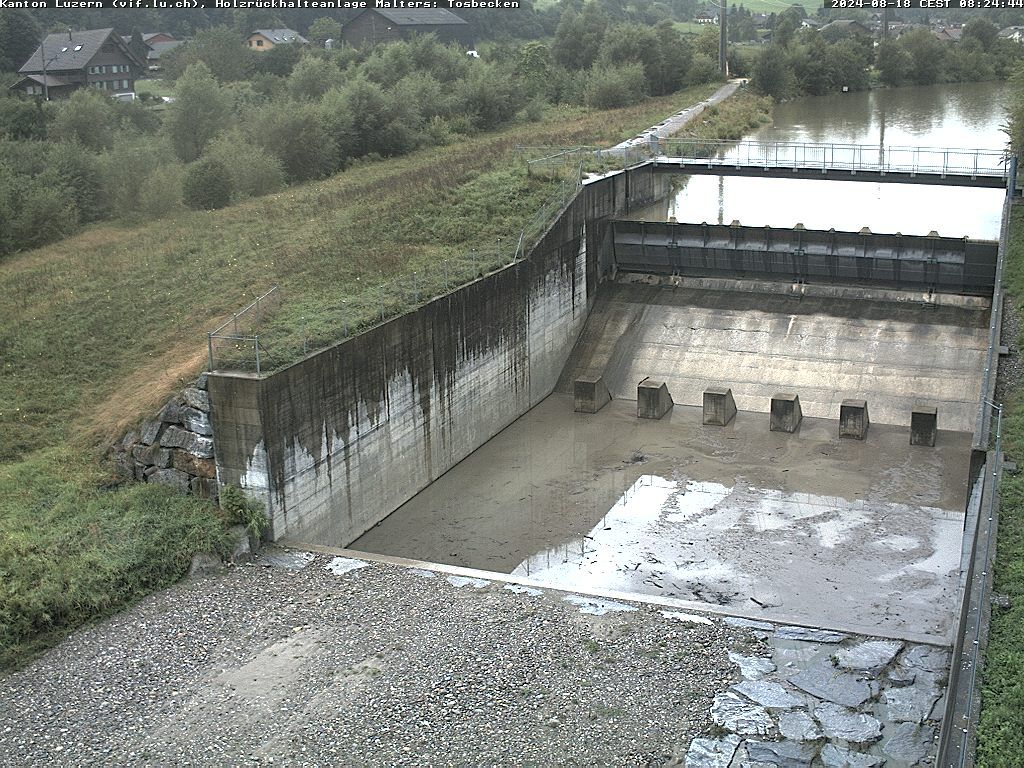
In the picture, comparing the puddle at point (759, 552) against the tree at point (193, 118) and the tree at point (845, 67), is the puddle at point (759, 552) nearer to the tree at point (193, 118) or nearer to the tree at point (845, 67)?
the tree at point (193, 118)

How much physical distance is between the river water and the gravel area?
72.7 feet

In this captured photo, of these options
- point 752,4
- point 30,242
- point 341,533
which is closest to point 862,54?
point 30,242

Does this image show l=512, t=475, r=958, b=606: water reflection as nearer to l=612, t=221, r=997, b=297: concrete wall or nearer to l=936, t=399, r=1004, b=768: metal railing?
l=936, t=399, r=1004, b=768: metal railing

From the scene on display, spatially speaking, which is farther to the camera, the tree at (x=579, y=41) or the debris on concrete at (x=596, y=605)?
the tree at (x=579, y=41)

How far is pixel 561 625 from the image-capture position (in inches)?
725

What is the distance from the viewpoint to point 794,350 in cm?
3209

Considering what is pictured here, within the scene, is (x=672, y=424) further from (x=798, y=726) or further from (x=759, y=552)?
(x=798, y=726)

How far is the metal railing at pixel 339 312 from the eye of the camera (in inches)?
877

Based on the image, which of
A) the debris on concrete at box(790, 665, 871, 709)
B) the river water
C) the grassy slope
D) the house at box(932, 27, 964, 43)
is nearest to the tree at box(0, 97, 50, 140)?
the grassy slope

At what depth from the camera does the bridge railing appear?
3522cm

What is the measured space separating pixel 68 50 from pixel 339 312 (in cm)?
4968

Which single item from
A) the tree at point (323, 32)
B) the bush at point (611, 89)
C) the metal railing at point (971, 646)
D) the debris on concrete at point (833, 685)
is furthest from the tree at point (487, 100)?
the tree at point (323, 32)

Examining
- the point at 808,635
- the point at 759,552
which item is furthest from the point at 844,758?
the point at 759,552

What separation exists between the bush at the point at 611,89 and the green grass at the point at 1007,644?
40178 mm
